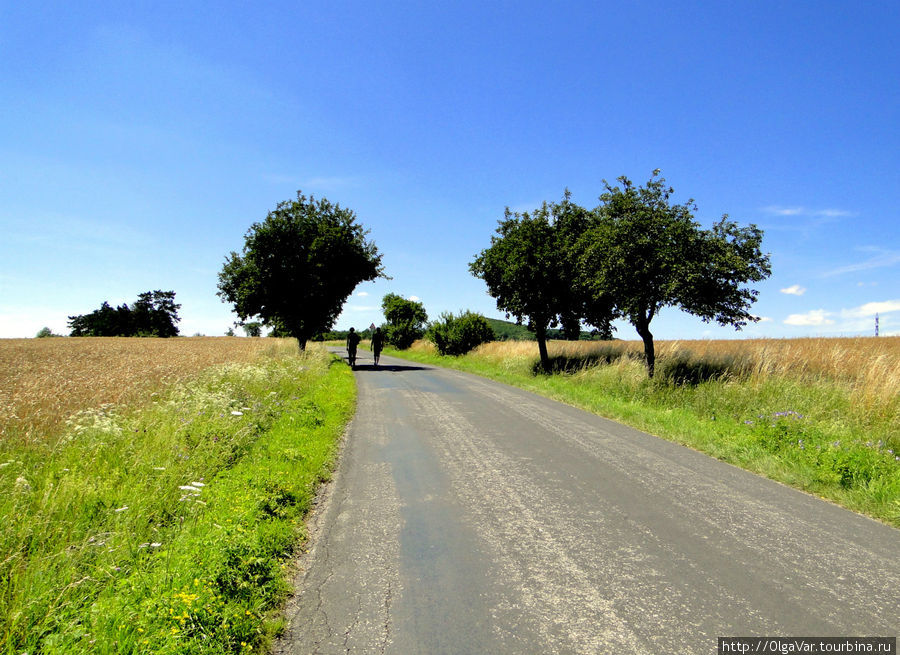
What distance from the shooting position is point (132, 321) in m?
86.9

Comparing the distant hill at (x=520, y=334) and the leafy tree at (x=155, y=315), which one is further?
the leafy tree at (x=155, y=315)

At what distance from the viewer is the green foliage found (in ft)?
282

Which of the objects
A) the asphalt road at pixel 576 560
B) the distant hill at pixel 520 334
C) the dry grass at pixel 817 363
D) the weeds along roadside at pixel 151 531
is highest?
the distant hill at pixel 520 334

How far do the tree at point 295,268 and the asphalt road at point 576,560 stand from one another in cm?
2373

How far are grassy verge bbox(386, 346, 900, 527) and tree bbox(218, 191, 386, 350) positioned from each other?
17567 millimetres

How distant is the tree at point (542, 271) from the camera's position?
848 inches

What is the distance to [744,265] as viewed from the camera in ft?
47.8

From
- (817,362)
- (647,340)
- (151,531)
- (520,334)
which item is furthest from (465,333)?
(520,334)

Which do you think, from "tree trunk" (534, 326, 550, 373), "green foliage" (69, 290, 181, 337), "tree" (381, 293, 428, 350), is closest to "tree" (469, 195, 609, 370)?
"tree trunk" (534, 326, 550, 373)

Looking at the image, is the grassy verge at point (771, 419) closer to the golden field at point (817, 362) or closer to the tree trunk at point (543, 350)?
the golden field at point (817, 362)

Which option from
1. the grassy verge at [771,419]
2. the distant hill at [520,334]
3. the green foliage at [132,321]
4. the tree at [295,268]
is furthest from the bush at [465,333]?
the green foliage at [132,321]

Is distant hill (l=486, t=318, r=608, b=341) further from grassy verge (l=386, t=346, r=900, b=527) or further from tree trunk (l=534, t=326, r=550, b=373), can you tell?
grassy verge (l=386, t=346, r=900, b=527)

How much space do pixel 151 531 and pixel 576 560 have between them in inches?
154

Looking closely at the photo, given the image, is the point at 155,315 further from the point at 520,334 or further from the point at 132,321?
the point at 520,334
